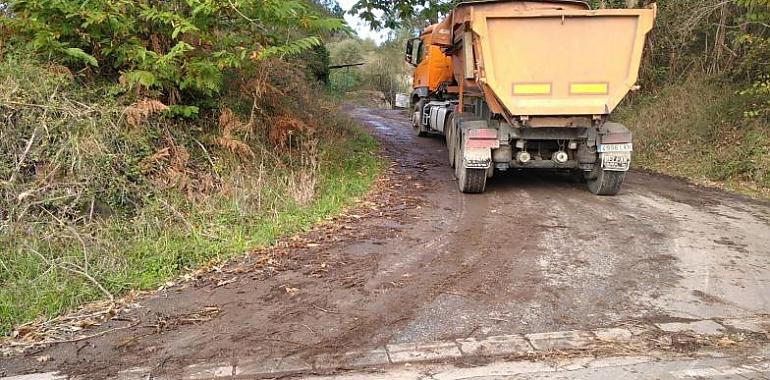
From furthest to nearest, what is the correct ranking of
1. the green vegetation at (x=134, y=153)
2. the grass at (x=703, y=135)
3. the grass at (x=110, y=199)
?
the grass at (x=703, y=135)
the green vegetation at (x=134, y=153)
the grass at (x=110, y=199)

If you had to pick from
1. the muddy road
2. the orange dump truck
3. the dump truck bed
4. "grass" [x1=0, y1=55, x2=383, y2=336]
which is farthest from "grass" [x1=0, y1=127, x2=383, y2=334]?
the dump truck bed

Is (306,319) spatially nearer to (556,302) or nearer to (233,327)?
(233,327)

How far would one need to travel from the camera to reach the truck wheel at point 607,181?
344 inches

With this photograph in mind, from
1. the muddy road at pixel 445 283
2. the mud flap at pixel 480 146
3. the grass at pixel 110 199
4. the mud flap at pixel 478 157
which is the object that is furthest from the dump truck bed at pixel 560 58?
the grass at pixel 110 199

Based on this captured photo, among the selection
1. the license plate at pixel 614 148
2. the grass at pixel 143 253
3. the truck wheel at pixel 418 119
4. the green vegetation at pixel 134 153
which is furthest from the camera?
the truck wheel at pixel 418 119

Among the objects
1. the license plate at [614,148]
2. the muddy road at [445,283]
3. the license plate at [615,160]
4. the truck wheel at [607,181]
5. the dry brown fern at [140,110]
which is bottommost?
the muddy road at [445,283]

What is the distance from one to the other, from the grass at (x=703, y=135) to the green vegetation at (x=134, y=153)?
22.0 feet

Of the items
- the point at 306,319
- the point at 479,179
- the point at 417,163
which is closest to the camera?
the point at 306,319

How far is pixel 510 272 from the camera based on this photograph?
17.7 feet

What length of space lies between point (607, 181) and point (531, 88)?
6.49ft

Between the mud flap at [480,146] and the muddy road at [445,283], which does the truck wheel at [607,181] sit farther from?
the mud flap at [480,146]

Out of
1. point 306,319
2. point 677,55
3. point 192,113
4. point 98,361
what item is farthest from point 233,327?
point 677,55

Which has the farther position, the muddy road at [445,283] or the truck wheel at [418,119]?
the truck wheel at [418,119]

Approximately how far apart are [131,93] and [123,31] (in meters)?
0.77
